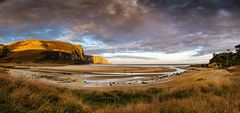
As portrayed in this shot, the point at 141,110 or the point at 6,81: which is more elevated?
the point at 6,81

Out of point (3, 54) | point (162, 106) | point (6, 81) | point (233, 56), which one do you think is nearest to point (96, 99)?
point (6, 81)

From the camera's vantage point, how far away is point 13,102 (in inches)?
316

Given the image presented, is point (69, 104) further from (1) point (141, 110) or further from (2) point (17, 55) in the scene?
(2) point (17, 55)

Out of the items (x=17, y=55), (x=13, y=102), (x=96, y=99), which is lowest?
(x=96, y=99)

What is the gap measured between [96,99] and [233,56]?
Result: 75.5 meters

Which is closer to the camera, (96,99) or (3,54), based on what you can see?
(96,99)

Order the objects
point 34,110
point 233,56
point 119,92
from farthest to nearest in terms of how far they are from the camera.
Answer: point 233,56
point 119,92
point 34,110

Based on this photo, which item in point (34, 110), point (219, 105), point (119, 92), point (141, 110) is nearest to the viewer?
point (34, 110)

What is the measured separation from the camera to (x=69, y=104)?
990 cm

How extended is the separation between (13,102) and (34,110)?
2.41 feet

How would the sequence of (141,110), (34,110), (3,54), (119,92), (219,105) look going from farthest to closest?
(3,54) → (119,92) → (219,105) → (141,110) → (34,110)

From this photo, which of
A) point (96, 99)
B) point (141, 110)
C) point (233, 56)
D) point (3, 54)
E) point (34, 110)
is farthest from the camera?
point (3, 54)

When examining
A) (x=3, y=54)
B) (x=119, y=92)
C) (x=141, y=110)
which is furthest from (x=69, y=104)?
(x=3, y=54)

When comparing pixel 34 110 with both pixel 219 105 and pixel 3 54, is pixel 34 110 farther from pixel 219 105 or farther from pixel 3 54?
pixel 3 54
